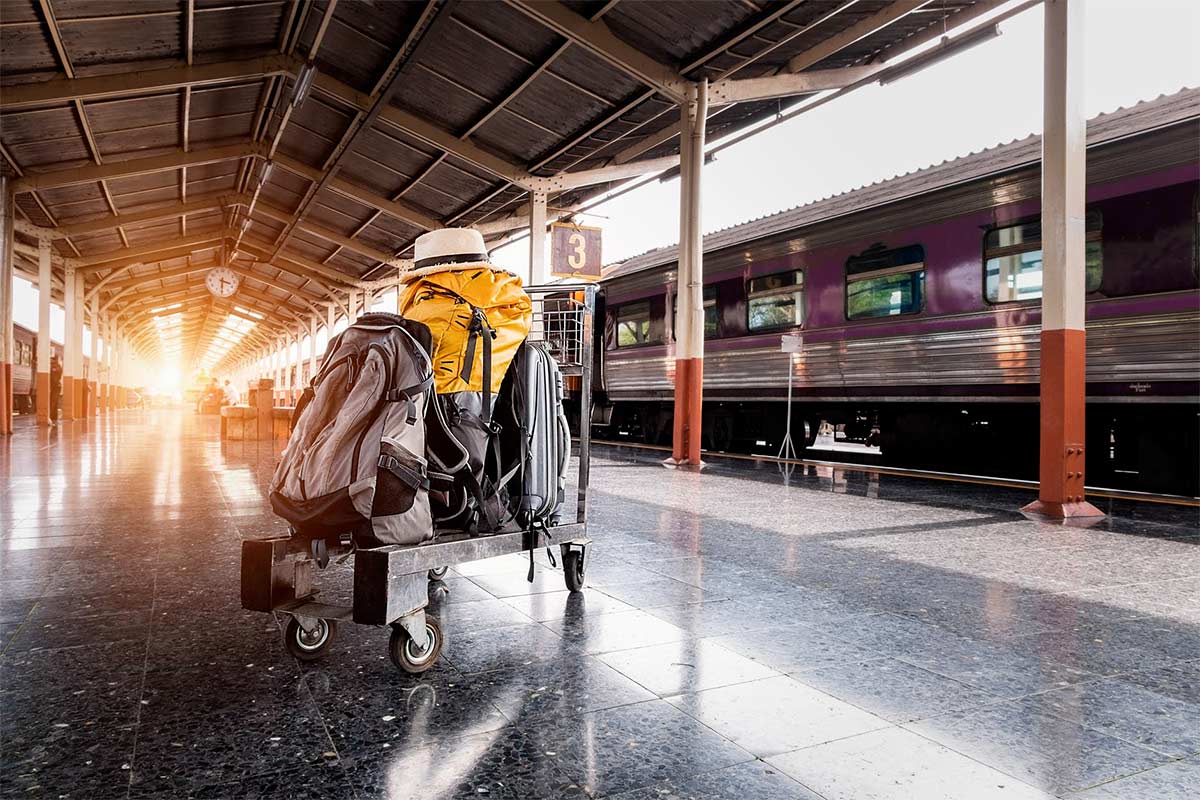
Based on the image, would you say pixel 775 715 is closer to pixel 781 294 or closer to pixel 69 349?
pixel 781 294

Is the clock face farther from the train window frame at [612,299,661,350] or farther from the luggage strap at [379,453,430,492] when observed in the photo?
the luggage strap at [379,453,430,492]

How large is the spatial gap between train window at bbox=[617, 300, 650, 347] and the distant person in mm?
14624

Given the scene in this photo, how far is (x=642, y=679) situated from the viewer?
2.33 metres

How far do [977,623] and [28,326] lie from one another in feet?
109

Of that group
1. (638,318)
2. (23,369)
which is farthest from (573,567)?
(23,369)

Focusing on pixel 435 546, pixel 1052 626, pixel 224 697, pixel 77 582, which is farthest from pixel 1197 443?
pixel 77 582

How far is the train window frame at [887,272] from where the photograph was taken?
8.68 meters

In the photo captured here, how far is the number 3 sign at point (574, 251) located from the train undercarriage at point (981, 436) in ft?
10.5

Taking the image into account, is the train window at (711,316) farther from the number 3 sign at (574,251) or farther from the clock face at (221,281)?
the clock face at (221,281)

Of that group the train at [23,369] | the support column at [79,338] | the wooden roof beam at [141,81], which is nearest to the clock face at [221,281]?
the support column at [79,338]

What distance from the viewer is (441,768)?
1747mm

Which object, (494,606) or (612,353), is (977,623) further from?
(612,353)

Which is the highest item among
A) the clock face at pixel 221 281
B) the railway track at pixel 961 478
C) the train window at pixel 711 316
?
the clock face at pixel 221 281

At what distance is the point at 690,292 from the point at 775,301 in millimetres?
1475
